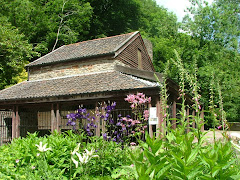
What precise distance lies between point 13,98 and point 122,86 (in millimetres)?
6767

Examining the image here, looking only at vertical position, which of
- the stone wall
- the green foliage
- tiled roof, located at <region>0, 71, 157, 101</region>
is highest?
the stone wall

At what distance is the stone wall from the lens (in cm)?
1612

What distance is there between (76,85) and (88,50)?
13.7ft

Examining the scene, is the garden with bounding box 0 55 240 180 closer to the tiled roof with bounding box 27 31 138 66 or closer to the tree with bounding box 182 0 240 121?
the tiled roof with bounding box 27 31 138 66

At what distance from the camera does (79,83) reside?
14.6 metres

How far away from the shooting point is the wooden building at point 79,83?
12648 millimetres

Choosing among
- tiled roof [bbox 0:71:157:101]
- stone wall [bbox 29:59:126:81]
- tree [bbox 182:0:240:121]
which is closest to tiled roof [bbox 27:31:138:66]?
stone wall [bbox 29:59:126:81]

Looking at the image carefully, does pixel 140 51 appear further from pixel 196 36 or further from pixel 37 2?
pixel 37 2

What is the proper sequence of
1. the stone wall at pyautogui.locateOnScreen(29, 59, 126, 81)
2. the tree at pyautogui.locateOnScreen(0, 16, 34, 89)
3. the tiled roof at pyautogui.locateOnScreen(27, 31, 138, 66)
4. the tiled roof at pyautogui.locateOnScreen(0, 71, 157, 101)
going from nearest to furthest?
the tiled roof at pyautogui.locateOnScreen(0, 71, 157, 101)
the stone wall at pyautogui.locateOnScreen(29, 59, 126, 81)
the tiled roof at pyautogui.locateOnScreen(27, 31, 138, 66)
the tree at pyautogui.locateOnScreen(0, 16, 34, 89)

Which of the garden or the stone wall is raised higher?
the stone wall

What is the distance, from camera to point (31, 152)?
4559mm

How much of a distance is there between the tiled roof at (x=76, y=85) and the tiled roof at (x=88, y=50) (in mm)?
1536

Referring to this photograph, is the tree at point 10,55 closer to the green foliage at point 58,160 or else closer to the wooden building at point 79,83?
the wooden building at point 79,83

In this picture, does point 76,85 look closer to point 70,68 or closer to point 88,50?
point 70,68
